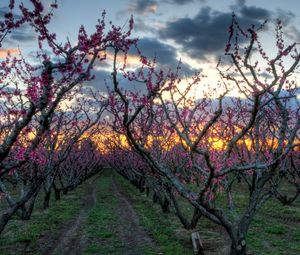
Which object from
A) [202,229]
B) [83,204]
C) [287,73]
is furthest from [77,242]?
[83,204]

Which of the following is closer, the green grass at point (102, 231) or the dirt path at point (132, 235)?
the dirt path at point (132, 235)

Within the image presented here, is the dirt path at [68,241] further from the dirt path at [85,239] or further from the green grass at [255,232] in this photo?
the green grass at [255,232]

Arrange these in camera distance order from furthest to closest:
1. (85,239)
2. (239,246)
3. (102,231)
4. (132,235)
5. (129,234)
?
(102,231) → (129,234) → (132,235) → (85,239) → (239,246)

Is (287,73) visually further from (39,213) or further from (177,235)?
(39,213)

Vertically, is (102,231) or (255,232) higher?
(255,232)

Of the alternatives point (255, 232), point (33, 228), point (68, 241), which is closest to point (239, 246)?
point (255, 232)

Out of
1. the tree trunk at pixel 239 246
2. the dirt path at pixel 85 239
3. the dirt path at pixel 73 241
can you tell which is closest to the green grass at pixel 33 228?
the dirt path at pixel 85 239

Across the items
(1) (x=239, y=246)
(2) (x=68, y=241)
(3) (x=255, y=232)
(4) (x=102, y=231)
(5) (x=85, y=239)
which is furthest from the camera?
(4) (x=102, y=231)

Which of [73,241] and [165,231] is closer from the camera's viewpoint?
[73,241]

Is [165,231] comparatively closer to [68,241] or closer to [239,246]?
[68,241]

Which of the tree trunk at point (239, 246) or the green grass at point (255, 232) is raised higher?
the tree trunk at point (239, 246)

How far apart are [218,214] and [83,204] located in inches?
923

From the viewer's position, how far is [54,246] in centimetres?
1777

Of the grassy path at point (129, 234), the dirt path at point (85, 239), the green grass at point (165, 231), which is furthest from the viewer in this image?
the dirt path at point (85, 239)
